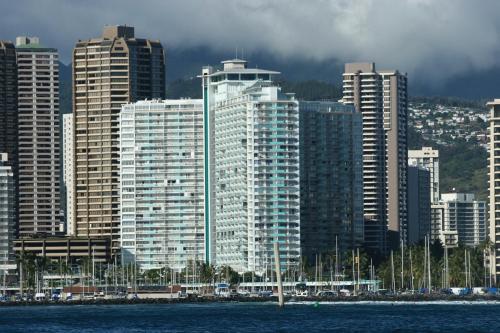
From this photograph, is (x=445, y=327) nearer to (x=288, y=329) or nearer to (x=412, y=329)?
(x=412, y=329)

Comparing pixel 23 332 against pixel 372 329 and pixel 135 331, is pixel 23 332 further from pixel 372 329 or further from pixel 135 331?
pixel 372 329

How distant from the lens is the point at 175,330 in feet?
648

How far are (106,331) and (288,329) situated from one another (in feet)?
68.1

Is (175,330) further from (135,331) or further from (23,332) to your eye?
(23,332)

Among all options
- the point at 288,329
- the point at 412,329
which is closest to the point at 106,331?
the point at 288,329

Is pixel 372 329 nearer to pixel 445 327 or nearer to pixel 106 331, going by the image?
pixel 445 327

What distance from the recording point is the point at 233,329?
652 ft

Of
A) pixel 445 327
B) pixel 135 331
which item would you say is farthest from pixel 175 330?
pixel 445 327

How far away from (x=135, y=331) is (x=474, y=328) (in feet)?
125

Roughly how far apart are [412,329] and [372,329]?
4803mm

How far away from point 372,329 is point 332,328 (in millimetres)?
6052

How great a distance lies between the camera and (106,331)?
196125 millimetres

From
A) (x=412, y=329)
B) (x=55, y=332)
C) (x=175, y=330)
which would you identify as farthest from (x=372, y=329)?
(x=55, y=332)

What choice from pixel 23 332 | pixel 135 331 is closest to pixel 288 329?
pixel 135 331
